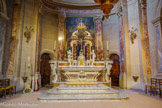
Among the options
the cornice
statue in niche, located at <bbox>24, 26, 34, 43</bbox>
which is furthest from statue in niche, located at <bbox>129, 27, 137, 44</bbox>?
statue in niche, located at <bbox>24, 26, 34, 43</bbox>

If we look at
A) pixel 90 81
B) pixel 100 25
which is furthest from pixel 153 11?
pixel 90 81

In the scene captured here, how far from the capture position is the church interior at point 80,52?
264 inches

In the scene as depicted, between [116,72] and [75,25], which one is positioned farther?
[75,25]

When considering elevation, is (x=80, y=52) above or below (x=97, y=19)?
below

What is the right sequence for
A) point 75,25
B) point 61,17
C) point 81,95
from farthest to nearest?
point 75,25 → point 61,17 → point 81,95

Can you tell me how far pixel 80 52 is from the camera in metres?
10.1

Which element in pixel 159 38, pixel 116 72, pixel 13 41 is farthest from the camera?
pixel 116 72

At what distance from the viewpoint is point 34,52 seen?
9.98 metres

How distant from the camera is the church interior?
6715 mm

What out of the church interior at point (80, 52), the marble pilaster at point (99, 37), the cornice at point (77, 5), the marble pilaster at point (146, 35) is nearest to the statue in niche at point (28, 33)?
the church interior at point (80, 52)

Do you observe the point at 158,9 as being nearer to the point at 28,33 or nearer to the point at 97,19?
the point at 97,19

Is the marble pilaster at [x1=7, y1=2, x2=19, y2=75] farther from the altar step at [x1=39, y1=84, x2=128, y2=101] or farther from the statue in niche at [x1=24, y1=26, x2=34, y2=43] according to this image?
the altar step at [x1=39, y1=84, x2=128, y2=101]

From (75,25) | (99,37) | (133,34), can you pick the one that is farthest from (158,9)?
(75,25)

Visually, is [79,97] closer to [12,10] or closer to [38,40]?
[38,40]
